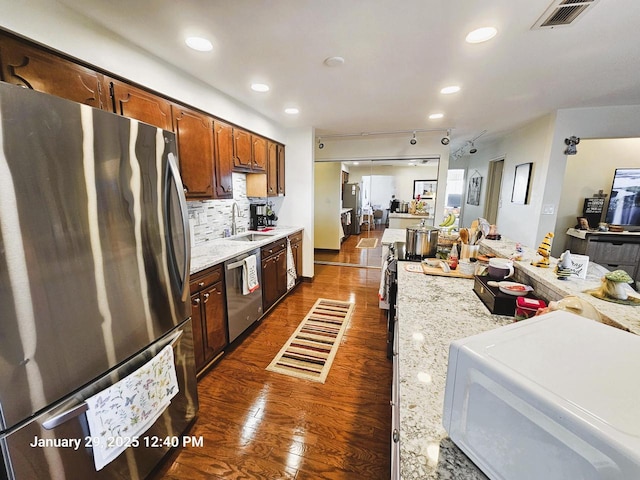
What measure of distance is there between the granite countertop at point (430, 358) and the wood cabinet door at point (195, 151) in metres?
1.85

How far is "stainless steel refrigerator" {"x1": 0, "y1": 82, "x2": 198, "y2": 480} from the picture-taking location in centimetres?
82

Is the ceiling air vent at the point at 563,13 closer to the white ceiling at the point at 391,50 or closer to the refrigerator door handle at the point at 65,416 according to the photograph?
the white ceiling at the point at 391,50

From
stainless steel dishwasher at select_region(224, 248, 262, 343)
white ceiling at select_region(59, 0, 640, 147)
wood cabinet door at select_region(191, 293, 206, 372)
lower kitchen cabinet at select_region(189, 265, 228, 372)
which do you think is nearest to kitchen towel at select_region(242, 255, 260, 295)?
stainless steel dishwasher at select_region(224, 248, 262, 343)

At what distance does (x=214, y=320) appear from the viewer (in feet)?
7.00

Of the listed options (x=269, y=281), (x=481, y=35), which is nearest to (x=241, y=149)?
(x=269, y=281)

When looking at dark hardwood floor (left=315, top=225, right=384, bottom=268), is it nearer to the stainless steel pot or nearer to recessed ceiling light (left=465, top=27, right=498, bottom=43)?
the stainless steel pot

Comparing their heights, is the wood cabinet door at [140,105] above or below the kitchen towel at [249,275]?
above

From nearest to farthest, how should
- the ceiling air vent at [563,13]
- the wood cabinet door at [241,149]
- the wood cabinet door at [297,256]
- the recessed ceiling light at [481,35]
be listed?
the ceiling air vent at [563,13]
the recessed ceiling light at [481,35]
the wood cabinet door at [241,149]
the wood cabinet door at [297,256]

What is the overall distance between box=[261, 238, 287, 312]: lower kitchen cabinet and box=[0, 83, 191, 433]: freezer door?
162 centimetres

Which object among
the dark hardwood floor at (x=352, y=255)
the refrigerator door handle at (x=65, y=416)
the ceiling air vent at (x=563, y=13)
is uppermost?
the ceiling air vent at (x=563, y=13)

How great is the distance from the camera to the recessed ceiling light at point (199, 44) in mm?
1651

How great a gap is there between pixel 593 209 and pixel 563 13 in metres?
3.78

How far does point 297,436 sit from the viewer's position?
159 cm

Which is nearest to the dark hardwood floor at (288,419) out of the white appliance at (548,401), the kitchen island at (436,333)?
the kitchen island at (436,333)
